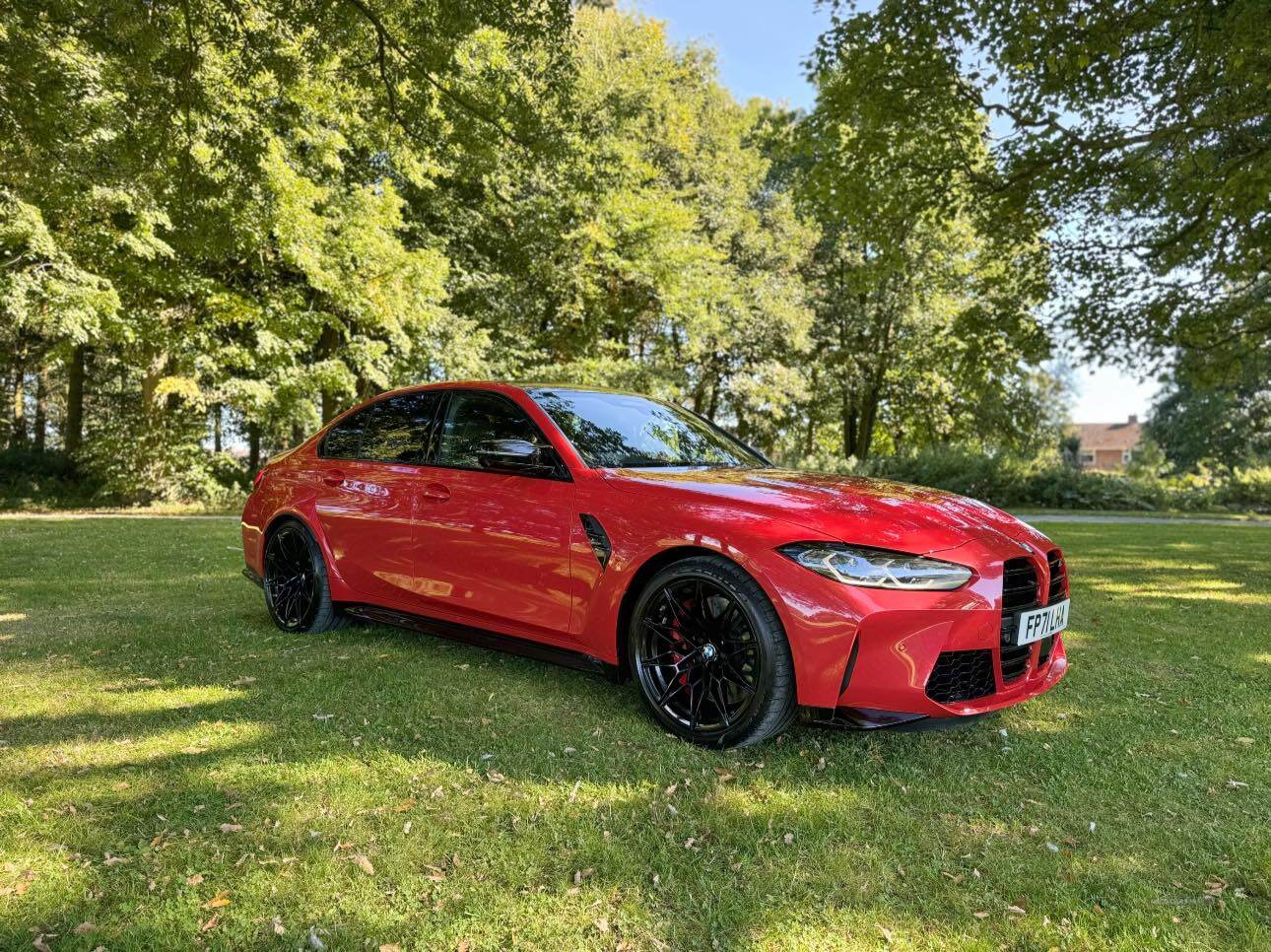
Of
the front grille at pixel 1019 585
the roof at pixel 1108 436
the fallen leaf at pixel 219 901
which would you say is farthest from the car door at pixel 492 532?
the roof at pixel 1108 436

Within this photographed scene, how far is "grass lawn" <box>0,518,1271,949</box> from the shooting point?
6.98 ft

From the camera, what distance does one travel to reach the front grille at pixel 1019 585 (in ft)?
10.1

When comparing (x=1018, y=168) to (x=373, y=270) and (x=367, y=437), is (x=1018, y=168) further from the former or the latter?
(x=373, y=270)

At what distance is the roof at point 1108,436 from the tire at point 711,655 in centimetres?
8669

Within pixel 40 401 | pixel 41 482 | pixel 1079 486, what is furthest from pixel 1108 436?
pixel 41 482

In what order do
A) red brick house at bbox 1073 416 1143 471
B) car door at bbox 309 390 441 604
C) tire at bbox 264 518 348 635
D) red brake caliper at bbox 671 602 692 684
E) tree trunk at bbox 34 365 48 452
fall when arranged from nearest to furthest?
red brake caliper at bbox 671 602 692 684, car door at bbox 309 390 441 604, tire at bbox 264 518 348 635, tree trunk at bbox 34 365 48 452, red brick house at bbox 1073 416 1143 471

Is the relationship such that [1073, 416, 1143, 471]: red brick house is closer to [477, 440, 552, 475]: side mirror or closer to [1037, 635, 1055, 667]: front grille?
[1037, 635, 1055, 667]: front grille

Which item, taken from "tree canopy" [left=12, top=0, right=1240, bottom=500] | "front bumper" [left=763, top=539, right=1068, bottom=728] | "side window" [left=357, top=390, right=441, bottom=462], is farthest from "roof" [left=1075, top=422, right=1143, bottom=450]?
"front bumper" [left=763, top=539, right=1068, bottom=728]

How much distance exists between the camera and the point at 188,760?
306 centimetres

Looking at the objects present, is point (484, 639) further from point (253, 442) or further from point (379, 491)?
point (253, 442)

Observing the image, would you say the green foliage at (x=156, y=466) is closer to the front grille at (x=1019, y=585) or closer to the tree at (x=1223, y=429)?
the front grille at (x=1019, y=585)

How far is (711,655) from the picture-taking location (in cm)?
323

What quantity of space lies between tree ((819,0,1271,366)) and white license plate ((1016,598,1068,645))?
539cm

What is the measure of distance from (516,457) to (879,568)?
183 centimetres
